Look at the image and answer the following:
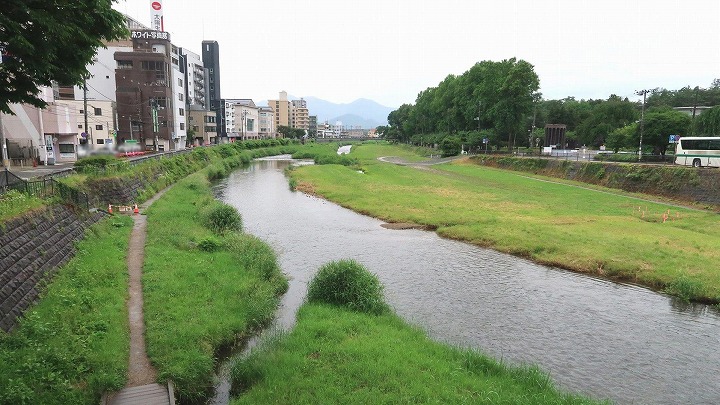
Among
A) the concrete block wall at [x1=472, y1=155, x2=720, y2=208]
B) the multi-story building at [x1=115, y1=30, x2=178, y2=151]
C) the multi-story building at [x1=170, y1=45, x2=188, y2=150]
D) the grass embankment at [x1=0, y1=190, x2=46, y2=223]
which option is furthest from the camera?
the multi-story building at [x1=170, y1=45, x2=188, y2=150]

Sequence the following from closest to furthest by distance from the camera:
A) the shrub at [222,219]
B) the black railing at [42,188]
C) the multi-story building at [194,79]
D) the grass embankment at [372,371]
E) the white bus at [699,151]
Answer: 1. the grass embankment at [372,371]
2. the black railing at [42,188]
3. the shrub at [222,219]
4. the white bus at [699,151]
5. the multi-story building at [194,79]

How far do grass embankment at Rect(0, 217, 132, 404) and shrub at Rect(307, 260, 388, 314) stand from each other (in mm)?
6551

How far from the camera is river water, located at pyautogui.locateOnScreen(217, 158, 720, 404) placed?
41.0 feet

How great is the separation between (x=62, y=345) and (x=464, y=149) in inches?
3490

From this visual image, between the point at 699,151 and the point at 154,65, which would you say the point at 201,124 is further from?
the point at 699,151

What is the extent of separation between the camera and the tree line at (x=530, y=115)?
58.1 meters

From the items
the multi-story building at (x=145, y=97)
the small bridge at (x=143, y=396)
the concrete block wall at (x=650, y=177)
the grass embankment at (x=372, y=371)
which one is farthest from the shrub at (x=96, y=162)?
the concrete block wall at (x=650, y=177)

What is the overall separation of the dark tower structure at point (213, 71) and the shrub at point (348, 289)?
437 feet

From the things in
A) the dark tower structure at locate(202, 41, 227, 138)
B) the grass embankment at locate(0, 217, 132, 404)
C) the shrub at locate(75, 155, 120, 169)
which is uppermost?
the dark tower structure at locate(202, 41, 227, 138)

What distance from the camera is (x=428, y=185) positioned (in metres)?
51.9

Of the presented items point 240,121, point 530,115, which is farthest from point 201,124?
point 530,115

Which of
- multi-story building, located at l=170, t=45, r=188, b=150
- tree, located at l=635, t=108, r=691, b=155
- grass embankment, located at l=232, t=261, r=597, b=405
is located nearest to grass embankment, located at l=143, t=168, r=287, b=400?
grass embankment, located at l=232, t=261, r=597, b=405

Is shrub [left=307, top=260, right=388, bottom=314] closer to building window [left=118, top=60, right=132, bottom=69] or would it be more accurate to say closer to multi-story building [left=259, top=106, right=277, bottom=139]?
building window [left=118, top=60, right=132, bottom=69]

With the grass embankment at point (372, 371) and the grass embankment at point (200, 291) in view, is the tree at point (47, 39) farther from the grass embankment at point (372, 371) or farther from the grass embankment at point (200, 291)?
the grass embankment at point (372, 371)
